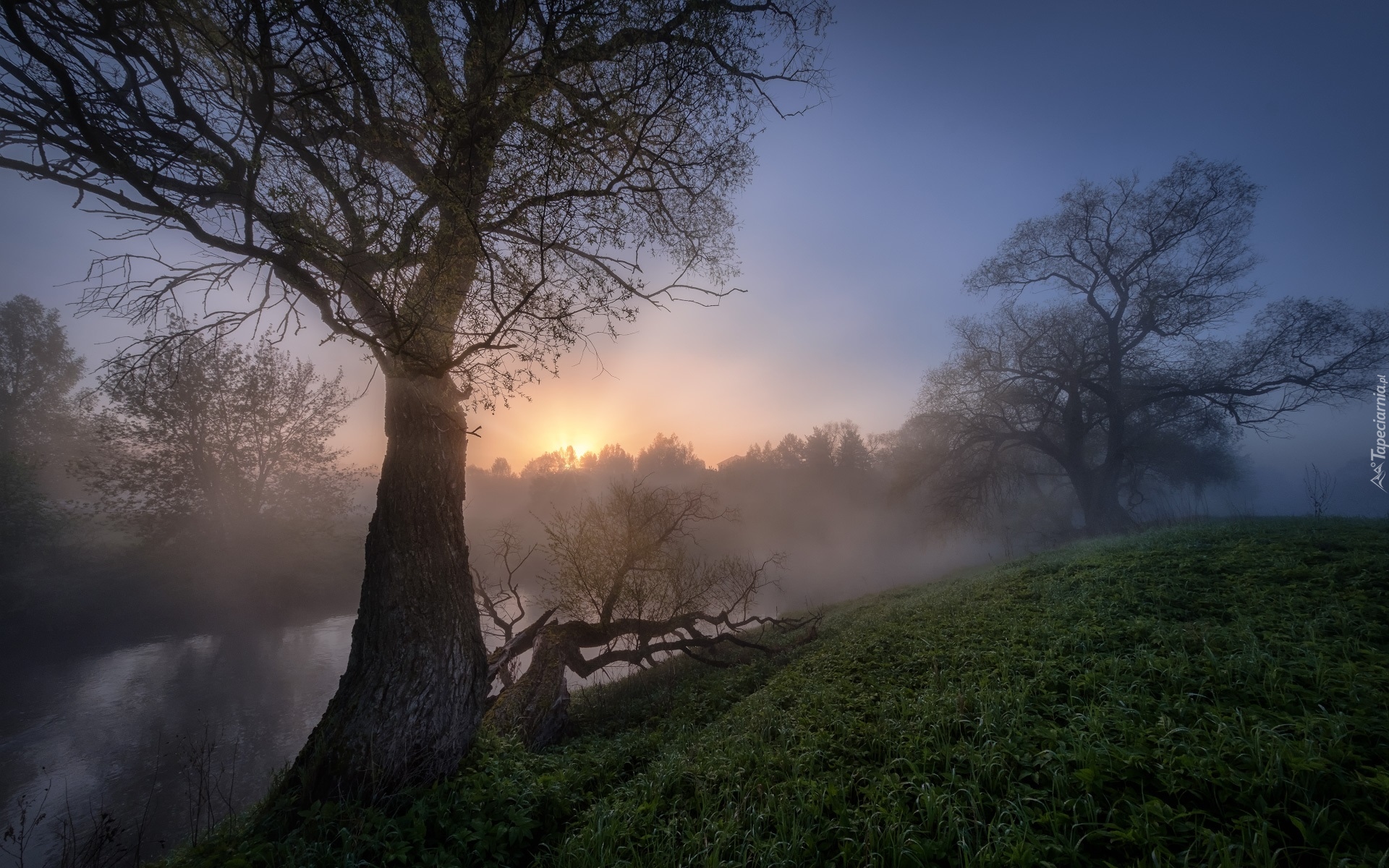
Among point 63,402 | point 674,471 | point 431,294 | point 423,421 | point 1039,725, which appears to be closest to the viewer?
point 1039,725

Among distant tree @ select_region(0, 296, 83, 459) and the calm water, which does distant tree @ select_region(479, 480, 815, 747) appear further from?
distant tree @ select_region(0, 296, 83, 459)

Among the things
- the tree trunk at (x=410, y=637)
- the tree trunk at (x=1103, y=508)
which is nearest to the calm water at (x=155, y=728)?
the tree trunk at (x=410, y=637)

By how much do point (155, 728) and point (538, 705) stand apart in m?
13.0

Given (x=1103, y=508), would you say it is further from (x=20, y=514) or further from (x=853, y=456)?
(x=20, y=514)

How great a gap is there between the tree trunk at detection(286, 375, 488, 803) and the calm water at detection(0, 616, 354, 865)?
2434 mm

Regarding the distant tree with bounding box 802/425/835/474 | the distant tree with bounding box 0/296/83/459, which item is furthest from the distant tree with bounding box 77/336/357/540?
the distant tree with bounding box 802/425/835/474

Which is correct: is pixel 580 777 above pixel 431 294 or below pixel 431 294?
below

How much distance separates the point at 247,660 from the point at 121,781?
8.85 m

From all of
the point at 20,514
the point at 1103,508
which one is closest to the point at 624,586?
the point at 1103,508

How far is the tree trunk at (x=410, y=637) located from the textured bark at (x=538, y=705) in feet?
4.46

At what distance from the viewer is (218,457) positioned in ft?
76.8

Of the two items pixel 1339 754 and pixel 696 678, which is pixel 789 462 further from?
pixel 1339 754

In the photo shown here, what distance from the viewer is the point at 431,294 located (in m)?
4.75

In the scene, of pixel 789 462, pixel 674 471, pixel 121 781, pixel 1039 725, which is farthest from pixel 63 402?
pixel 789 462
